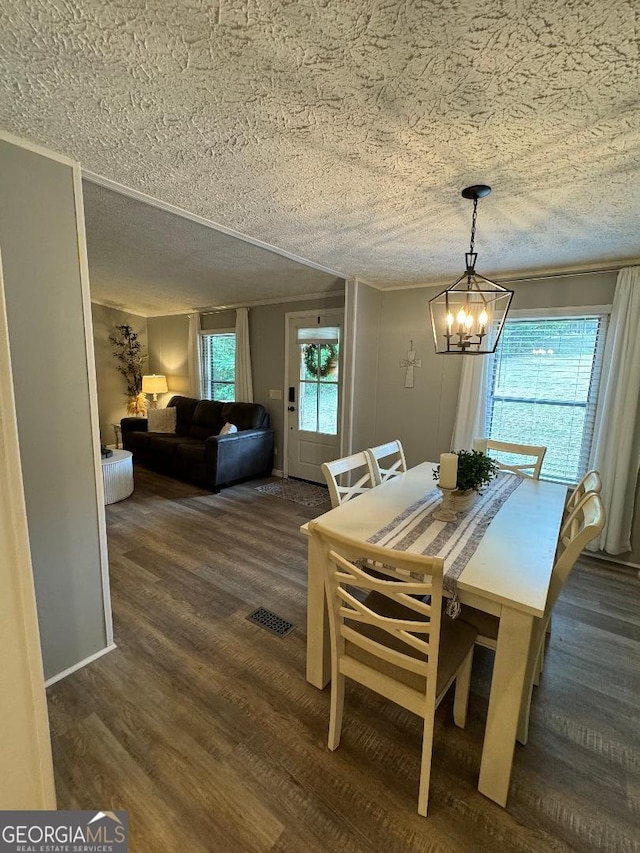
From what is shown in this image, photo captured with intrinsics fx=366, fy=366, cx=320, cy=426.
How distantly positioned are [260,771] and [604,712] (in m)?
1.53

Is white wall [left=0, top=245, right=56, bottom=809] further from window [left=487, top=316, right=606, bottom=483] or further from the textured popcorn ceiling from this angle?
window [left=487, top=316, right=606, bottom=483]

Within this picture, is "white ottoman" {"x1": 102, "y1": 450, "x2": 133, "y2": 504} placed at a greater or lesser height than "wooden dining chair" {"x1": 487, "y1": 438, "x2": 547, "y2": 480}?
lesser

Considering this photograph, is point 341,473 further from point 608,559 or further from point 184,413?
point 184,413

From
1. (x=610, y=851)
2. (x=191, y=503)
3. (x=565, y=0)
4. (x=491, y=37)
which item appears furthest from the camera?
(x=191, y=503)

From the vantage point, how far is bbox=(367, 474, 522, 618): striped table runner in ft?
4.44

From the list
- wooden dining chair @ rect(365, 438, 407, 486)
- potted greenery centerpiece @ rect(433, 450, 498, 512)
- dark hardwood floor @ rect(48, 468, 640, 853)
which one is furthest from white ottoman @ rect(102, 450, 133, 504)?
potted greenery centerpiece @ rect(433, 450, 498, 512)

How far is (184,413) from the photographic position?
5.75 meters

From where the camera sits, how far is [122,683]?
174cm

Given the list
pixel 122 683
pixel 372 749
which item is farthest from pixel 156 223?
pixel 372 749

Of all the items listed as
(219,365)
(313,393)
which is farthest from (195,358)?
(313,393)

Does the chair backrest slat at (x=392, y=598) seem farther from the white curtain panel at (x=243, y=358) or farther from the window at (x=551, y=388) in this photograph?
the white curtain panel at (x=243, y=358)

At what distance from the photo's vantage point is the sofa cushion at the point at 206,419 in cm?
531

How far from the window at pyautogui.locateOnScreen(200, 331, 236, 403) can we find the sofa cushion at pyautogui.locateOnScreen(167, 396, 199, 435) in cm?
35

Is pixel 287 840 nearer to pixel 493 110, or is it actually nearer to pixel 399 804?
pixel 399 804
